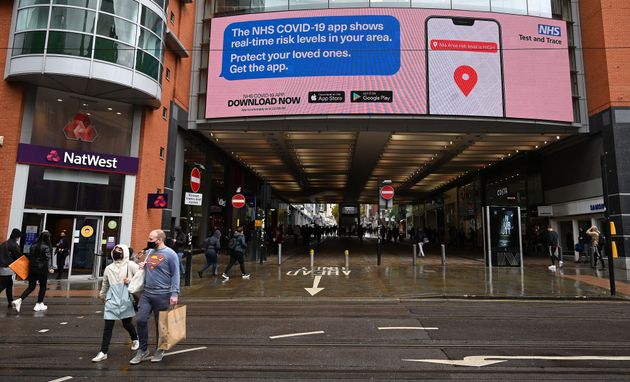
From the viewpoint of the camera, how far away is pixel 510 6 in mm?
21531

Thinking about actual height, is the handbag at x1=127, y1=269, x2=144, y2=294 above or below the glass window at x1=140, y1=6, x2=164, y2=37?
below

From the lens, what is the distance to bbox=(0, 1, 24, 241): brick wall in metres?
13.4

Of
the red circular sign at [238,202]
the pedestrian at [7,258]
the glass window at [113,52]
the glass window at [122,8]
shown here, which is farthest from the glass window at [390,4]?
the pedestrian at [7,258]

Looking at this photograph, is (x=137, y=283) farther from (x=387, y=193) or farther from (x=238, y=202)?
(x=387, y=193)

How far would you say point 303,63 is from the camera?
20.5 m

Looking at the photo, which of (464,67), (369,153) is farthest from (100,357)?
(369,153)

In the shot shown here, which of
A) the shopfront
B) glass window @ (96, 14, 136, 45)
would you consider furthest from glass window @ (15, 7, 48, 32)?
the shopfront

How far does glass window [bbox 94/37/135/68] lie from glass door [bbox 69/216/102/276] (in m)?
6.08

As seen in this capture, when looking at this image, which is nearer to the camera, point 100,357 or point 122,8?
point 100,357

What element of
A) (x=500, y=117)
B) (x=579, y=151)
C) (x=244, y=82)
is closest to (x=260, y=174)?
(x=244, y=82)

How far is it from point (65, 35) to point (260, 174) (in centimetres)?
2320

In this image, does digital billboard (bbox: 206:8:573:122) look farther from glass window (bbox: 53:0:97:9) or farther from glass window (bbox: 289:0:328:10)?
glass window (bbox: 53:0:97:9)

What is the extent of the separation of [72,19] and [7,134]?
184 inches

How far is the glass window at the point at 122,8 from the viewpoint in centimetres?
1484
